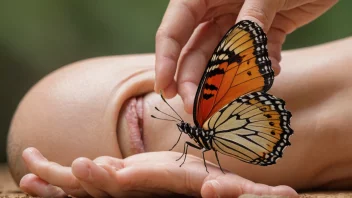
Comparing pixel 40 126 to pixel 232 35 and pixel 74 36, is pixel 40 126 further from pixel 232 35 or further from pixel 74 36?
pixel 74 36

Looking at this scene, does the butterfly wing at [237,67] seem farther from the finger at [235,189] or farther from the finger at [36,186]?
the finger at [36,186]

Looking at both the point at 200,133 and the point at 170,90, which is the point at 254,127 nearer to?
the point at 200,133

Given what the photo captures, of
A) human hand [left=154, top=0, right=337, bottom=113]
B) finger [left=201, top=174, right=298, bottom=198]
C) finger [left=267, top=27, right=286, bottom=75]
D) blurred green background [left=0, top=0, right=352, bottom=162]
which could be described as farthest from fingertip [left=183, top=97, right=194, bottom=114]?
blurred green background [left=0, top=0, right=352, bottom=162]

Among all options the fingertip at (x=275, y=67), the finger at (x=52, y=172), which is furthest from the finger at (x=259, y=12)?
the finger at (x=52, y=172)

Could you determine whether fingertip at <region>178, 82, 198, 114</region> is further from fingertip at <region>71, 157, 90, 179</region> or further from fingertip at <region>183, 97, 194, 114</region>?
fingertip at <region>71, 157, 90, 179</region>

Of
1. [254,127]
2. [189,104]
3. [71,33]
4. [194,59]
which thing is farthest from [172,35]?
[71,33]
